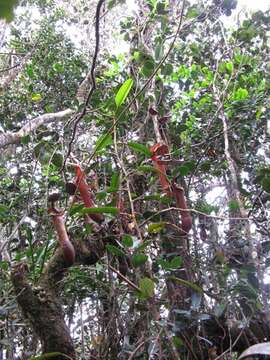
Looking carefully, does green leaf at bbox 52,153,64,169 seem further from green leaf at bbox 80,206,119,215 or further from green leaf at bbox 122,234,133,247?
green leaf at bbox 122,234,133,247

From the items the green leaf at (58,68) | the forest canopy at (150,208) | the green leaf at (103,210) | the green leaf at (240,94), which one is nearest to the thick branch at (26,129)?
the forest canopy at (150,208)

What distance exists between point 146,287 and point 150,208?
2.45 ft

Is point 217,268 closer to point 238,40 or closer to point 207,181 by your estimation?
point 207,181

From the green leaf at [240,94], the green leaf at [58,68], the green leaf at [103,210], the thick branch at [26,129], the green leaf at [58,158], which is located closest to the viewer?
the green leaf at [103,210]

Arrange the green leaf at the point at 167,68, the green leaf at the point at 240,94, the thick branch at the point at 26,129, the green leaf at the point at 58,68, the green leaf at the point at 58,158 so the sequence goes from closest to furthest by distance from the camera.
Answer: the green leaf at the point at 58,158
the green leaf at the point at 167,68
the green leaf at the point at 240,94
the thick branch at the point at 26,129
the green leaf at the point at 58,68

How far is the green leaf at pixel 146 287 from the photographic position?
1511mm

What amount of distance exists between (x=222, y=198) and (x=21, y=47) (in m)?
3.35

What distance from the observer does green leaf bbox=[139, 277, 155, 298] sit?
59.5 inches

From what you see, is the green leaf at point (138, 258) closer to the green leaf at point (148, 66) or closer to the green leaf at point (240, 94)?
the green leaf at point (148, 66)

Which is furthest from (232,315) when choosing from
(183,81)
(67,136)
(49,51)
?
(49,51)

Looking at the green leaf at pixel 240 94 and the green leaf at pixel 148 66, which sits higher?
the green leaf at pixel 240 94

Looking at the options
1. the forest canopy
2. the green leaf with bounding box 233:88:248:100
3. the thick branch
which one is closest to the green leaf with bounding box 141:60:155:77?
the forest canopy

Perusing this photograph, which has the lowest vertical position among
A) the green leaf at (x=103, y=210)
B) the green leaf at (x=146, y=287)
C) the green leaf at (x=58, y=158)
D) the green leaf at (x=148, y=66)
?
the green leaf at (x=146, y=287)

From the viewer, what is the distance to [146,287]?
152 centimetres
